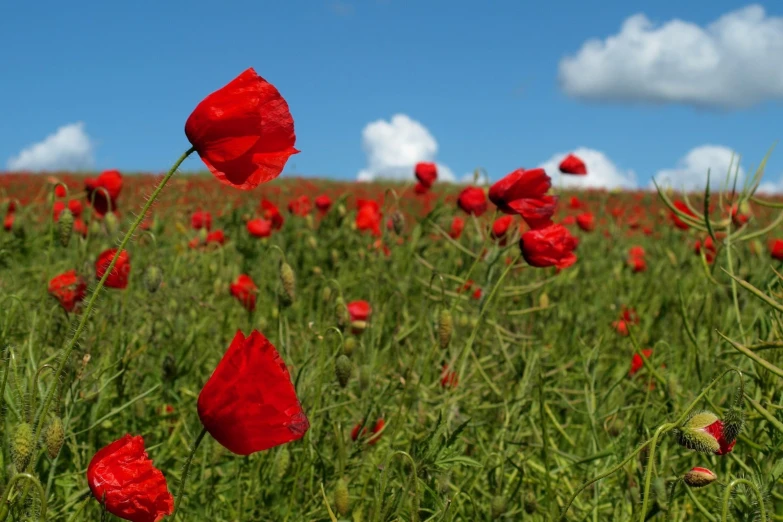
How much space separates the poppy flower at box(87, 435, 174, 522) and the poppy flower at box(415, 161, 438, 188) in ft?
8.39

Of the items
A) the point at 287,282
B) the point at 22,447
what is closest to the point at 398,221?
the point at 287,282

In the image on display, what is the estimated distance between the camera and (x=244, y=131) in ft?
3.22

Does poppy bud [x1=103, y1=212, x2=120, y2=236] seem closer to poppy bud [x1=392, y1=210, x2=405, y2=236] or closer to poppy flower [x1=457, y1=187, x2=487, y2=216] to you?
poppy bud [x1=392, y1=210, x2=405, y2=236]

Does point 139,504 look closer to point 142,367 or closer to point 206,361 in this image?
point 142,367

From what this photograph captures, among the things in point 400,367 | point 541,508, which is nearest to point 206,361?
point 400,367

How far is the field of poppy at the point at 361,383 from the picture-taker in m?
0.99

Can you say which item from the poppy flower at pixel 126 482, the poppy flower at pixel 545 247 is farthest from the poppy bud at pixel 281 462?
the poppy flower at pixel 545 247

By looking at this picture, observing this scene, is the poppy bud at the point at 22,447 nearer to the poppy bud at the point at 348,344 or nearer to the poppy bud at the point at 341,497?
the poppy bud at the point at 341,497

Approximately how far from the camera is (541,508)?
168 cm

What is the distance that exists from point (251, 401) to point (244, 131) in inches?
13.0

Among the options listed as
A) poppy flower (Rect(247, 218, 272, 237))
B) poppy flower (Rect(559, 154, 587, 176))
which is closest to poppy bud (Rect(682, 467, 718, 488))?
poppy flower (Rect(559, 154, 587, 176))

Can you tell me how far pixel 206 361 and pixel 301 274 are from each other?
5.29 ft

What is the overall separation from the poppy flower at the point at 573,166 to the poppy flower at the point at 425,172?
0.56m

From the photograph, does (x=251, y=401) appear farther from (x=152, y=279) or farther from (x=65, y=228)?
(x=152, y=279)
